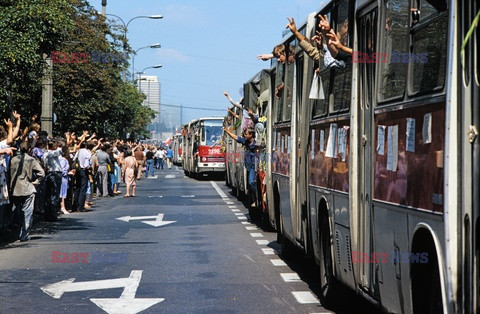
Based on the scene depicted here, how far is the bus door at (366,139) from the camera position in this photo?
817cm

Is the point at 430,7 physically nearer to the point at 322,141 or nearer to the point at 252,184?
the point at 322,141

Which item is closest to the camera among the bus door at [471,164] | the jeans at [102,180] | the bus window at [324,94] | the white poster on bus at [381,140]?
the bus door at [471,164]

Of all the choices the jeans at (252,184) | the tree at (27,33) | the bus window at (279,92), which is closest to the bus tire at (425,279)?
the bus window at (279,92)

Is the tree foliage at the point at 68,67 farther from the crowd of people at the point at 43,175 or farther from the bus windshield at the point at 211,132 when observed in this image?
the bus windshield at the point at 211,132

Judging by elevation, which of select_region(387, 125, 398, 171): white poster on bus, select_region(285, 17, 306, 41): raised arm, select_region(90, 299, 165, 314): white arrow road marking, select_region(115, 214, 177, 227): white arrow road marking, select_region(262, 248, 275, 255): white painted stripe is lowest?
select_region(90, 299, 165, 314): white arrow road marking

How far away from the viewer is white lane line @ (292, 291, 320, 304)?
11.0 m

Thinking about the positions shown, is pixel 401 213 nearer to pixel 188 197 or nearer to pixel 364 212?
pixel 364 212

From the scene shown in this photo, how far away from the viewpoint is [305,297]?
1129 cm

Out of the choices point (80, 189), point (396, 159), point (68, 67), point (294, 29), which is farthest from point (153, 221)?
point (68, 67)

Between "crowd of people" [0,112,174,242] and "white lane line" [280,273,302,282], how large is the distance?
483 cm

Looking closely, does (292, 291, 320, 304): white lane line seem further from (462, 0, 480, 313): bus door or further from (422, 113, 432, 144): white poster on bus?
(462, 0, 480, 313): bus door

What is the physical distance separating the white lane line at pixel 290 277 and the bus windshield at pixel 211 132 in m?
41.2

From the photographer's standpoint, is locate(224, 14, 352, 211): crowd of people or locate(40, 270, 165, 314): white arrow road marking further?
locate(40, 270, 165, 314): white arrow road marking

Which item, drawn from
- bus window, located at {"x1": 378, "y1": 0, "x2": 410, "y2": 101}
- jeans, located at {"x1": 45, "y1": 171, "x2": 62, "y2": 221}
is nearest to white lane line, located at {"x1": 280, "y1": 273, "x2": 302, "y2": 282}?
bus window, located at {"x1": 378, "y1": 0, "x2": 410, "y2": 101}
